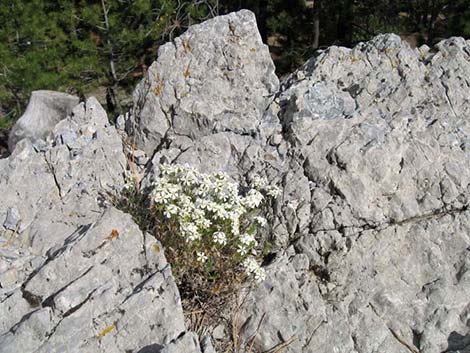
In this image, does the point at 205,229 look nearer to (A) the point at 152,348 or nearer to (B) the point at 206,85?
(A) the point at 152,348

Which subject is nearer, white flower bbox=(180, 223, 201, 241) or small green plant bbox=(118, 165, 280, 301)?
white flower bbox=(180, 223, 201, 241)

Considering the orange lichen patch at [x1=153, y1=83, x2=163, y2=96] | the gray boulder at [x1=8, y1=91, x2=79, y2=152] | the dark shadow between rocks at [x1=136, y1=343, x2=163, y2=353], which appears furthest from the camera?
the gray boulder at [x1=8, y1=91, x2=79, y2=152]

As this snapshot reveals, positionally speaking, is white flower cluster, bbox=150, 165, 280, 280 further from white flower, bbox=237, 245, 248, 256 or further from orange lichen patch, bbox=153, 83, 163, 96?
orange lichen patch, bbox=153, 83, 163, 96

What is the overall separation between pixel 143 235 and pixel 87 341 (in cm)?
116

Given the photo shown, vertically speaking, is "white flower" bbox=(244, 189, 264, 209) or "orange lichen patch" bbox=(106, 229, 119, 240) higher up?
"white flower" bbox=(244, 189, 264, 209)

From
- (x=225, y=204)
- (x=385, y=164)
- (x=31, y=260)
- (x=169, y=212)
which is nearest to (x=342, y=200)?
(x=385, y=164)

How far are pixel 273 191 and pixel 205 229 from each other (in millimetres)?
917

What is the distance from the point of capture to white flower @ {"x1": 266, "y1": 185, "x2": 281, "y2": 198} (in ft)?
18.2

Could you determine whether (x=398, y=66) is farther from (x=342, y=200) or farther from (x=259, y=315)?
(x=259, y=315)

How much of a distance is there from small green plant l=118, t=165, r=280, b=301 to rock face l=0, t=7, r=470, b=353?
278 millimetres

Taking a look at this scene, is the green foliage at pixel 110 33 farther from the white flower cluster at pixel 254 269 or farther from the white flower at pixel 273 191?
the white flower cluster at pixel 254 269

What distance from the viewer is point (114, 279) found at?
5000 mm

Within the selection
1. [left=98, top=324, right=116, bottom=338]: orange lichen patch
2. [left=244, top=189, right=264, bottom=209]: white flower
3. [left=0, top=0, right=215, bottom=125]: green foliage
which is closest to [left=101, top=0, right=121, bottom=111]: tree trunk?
[left=0, top=0, right=215, bottom=125]: green foliage

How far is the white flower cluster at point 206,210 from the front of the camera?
193 inches
